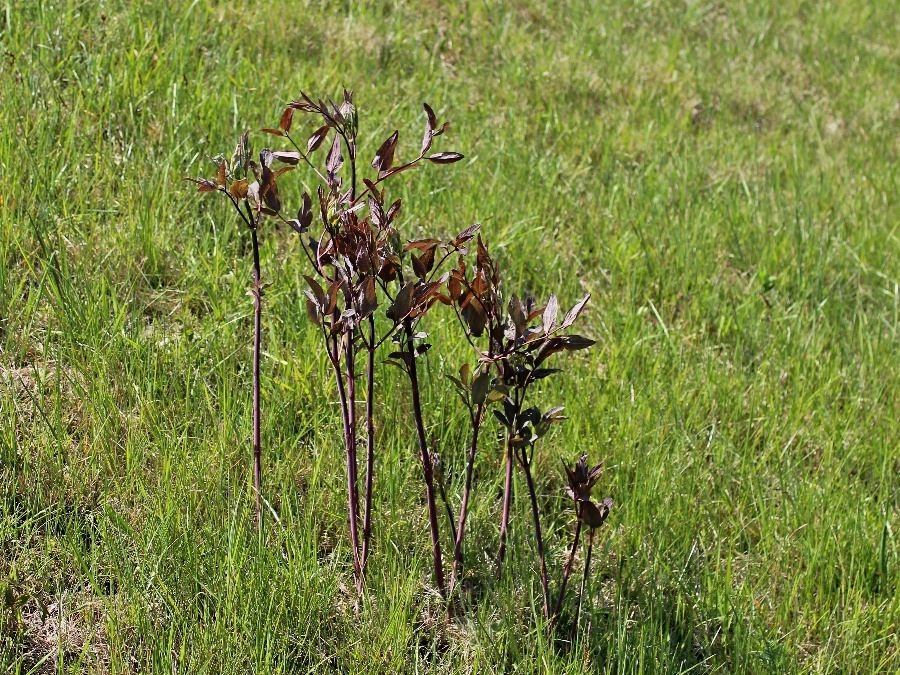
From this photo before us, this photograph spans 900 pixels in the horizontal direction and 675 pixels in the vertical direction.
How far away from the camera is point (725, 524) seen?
8.75 feet

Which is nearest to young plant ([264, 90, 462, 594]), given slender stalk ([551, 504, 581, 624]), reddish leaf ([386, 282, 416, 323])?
reddish leaf ([386, 282, 416, 323])

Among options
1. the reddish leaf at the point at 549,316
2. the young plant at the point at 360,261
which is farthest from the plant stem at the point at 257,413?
the reddish leaf at the point at 549,316

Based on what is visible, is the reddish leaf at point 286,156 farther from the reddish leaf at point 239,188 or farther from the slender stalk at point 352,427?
the slender stalk at point 352,427

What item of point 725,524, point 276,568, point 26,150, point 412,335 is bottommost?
point 725,524

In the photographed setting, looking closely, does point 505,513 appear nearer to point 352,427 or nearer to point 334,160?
point 352,427

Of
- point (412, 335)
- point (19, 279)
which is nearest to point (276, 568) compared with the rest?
point (412, 335)

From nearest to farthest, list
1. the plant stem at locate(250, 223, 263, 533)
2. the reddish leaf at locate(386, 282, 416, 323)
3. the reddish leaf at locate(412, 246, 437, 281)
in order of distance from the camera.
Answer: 1. the reddish leaf at locate(386, 282, 416, 323)
2. the reddish leaf at locate(412, 246, 437, 281)
3. the plant stem at locate(250, 223, 263, 533)

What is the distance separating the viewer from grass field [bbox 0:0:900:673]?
2.01 meters

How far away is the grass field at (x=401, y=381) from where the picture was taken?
2012 mm

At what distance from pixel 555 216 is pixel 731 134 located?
1.89m

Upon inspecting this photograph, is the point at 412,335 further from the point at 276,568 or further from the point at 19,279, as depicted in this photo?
the point at 19,279

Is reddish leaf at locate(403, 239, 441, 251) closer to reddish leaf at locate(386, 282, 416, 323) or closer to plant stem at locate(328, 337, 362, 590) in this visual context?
reddish leaf at locate(386, 282, 416, 323)

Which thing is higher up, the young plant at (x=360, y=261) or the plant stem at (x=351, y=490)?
the young plant at (x=360, y=261)

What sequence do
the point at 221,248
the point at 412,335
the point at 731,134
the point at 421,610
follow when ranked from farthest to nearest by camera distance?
the point at 731,134
the point at 221,248
the point at 421,610
the point at 412,335
